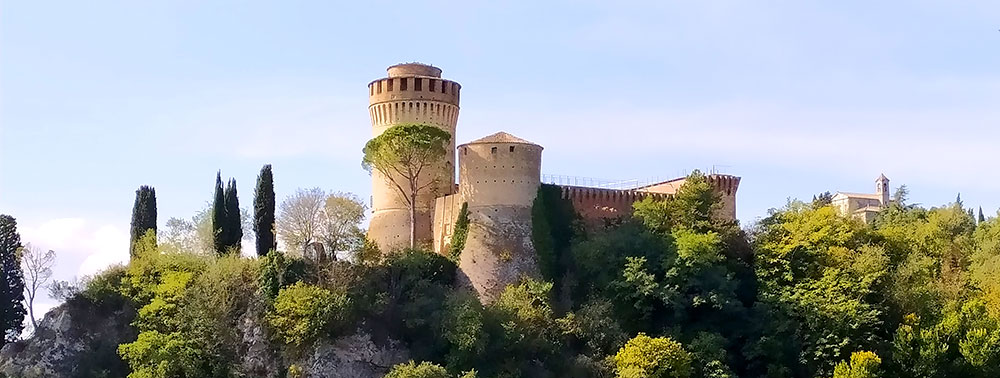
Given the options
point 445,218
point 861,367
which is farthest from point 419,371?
point 861,367

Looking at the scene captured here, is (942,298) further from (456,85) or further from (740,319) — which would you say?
(456,85)

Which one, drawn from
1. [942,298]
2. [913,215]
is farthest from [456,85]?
[913,215]

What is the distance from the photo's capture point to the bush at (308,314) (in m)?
41.4

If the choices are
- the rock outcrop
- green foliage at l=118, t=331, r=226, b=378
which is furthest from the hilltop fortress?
the rock outcrop

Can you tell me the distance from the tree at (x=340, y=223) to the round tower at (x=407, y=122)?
1.59 metres

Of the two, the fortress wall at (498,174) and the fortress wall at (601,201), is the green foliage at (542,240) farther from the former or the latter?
the fortress wall at (601,201)

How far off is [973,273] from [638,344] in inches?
727

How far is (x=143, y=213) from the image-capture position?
5116cm

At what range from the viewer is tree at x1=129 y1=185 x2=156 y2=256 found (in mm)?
50781

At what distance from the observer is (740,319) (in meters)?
44.3

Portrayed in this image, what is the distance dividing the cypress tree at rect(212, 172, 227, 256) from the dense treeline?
1.27 m

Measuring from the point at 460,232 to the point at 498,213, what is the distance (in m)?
1.73

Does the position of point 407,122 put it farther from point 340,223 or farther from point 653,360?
point 653,360

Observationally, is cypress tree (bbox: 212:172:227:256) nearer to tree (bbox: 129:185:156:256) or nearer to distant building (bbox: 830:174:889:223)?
tree (bbox: 129:185:156:256)
